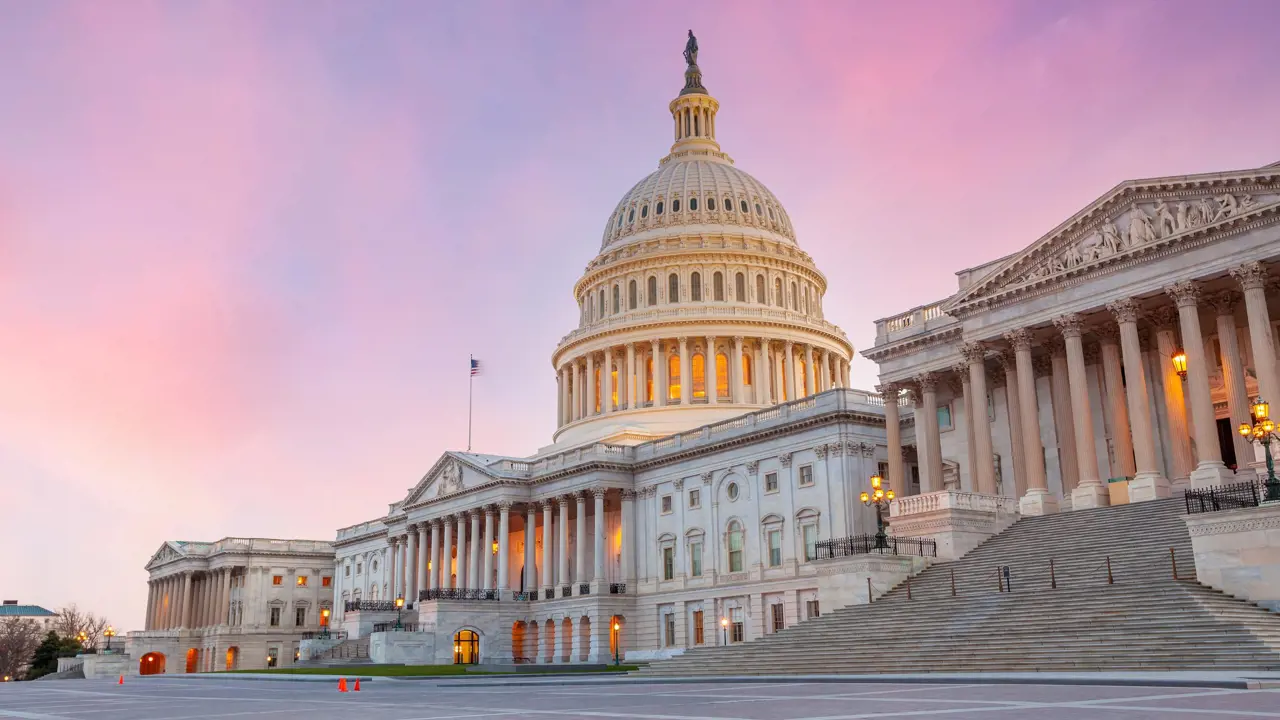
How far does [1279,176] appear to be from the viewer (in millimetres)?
42688

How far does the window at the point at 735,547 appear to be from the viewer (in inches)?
2904

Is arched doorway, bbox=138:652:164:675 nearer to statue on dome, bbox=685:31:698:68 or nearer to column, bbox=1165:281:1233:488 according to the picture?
statue on dome, bbox=685:31:698:68

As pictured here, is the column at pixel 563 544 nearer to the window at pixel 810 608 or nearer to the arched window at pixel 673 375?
the arched window at pixel 673 375

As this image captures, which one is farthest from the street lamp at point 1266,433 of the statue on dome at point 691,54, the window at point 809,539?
the statue on dome at point 691,54

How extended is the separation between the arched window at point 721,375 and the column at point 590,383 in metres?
12.3

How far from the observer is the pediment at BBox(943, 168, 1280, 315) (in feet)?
144

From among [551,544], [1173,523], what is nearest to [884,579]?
[1173,523]

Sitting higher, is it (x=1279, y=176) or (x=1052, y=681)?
(x=1279, y=176)

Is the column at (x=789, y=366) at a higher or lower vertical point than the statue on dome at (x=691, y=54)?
lower

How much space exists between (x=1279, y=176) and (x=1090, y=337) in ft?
38.9

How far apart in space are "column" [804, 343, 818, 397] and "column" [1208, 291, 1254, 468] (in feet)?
186

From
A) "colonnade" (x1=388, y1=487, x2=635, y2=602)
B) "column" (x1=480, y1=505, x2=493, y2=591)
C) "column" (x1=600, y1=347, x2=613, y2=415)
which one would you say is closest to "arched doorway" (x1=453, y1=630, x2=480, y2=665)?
"colonnade" (x1=388, y1=487, x2=635, y2=602)

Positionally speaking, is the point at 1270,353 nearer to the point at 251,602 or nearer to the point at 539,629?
the point at 539,629

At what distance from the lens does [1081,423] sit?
49.1 m
